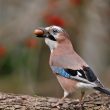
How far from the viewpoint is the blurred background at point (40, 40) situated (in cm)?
1215


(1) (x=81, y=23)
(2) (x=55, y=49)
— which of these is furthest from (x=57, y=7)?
(2) (x=55, y=49)

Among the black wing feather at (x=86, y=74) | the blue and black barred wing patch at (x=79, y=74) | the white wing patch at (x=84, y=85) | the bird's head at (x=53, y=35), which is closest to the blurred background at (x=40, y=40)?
the bird's head at (x=53, y=35)

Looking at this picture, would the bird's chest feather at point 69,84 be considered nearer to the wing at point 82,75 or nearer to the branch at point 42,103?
the wing at point 82,75

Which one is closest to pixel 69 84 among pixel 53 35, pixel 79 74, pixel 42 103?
pixel 79 74

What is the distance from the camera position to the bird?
303 inches

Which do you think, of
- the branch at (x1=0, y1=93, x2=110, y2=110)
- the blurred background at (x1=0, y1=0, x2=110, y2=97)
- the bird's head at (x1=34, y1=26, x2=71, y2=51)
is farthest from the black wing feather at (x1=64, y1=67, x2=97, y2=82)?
the blurred background at (x1=0, y1=0, x2=110, y2=97)

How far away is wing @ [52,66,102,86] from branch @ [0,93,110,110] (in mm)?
311

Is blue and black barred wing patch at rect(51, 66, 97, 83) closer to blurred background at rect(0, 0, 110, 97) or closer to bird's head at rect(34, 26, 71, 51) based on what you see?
bird's head at rect(34, 26, 71, 51)

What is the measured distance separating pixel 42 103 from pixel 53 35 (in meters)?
0.92

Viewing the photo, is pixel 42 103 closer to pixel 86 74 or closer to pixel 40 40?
pixel 86 74

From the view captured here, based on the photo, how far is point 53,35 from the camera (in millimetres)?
8461

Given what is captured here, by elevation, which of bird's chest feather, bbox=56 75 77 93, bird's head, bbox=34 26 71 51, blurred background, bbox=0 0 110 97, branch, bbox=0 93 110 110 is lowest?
branch, bbox=0 93 110 110

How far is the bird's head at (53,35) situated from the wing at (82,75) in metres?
0.59

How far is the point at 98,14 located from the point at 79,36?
1048 mm
